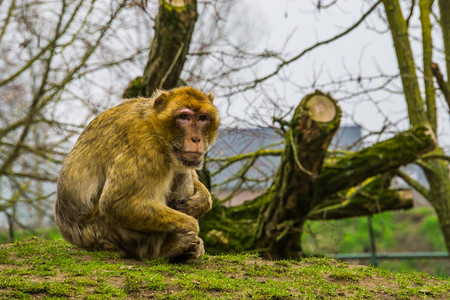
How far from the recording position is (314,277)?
4.86 m

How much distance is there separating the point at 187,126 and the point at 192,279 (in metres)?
1.44

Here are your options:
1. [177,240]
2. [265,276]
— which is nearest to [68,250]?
[177,240]

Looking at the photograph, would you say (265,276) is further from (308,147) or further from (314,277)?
(308,147)

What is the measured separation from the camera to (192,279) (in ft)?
14.2

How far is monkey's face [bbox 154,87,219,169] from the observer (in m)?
4.75

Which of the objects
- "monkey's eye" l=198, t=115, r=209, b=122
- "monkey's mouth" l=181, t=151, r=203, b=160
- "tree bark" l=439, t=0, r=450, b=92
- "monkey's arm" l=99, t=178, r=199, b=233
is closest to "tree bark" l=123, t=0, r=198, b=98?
"monkey's eye" l=198, t=115, r=209, b=122

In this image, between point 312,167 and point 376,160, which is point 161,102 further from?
point 376,160

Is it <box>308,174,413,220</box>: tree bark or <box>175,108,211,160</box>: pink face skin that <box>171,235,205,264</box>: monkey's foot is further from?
<box>308,174,413,220</box>: tree bark

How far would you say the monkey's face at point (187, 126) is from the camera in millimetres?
4746

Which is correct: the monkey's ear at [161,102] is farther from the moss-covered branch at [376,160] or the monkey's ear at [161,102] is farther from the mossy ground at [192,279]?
the moss-covered branch at [376,160]

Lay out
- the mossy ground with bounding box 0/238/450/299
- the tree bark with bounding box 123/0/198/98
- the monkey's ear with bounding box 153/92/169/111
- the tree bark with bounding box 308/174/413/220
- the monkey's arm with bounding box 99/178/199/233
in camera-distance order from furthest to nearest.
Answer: the tree bark with bounding box 308/174/413/220
the tree bark with bounding box 123/0/198/98
the monkey's ear with bounding box 153/92/169/111
the monkey's arm with bounding box 99/178/199/233
the mossy ground with bounding box 0/238/450/299

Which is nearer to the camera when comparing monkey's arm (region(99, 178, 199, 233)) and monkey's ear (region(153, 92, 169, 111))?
monkey's arm (region(99, 178, 199, 233))

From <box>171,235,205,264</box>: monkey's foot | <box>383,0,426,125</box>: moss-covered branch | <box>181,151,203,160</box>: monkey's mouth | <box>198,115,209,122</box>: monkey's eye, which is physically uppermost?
<box>383,0,426,125</box>: moss-covered branch

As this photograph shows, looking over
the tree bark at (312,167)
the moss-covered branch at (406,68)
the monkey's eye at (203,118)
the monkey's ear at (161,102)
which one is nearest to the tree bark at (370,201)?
the tree bark at (312,167)
